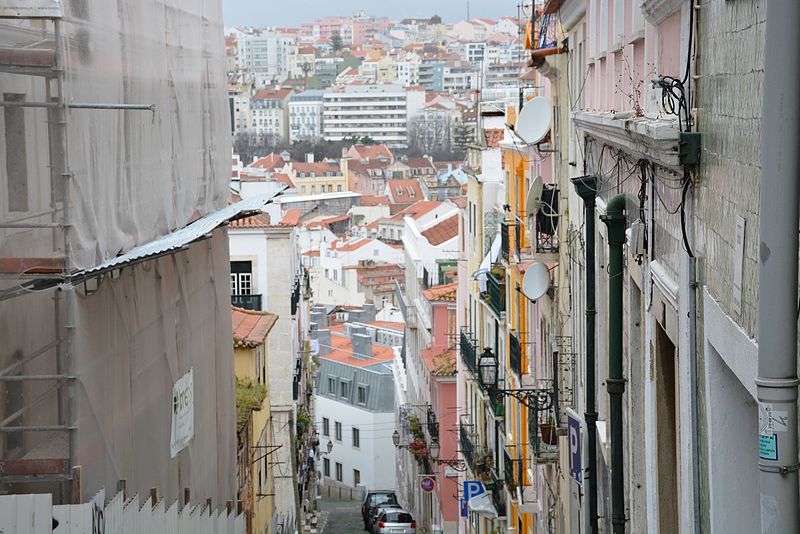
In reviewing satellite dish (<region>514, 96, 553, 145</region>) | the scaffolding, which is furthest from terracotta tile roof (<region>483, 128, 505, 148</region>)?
the scaffolding

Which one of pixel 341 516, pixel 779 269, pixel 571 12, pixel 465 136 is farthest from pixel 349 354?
pixel 779 269

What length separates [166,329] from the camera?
1119 centimetres

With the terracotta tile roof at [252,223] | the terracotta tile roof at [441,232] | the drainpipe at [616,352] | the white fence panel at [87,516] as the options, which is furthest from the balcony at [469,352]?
the drainpipe at [616,352]

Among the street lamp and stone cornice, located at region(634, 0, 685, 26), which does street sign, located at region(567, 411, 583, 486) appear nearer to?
stone cornice, located at region(634, 0, 685, 26)

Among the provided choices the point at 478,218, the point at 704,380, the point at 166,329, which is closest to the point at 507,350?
the point at 478,218

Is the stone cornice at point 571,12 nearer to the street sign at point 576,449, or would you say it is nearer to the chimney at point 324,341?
the street sign at point 576,449

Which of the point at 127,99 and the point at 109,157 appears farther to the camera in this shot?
the point at 127,99

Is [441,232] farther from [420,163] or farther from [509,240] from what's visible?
[420,163]

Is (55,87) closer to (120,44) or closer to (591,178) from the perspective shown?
(120,44)

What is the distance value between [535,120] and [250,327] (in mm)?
10781

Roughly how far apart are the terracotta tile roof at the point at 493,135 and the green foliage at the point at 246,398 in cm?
860

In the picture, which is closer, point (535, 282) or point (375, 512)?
point (535, 282)

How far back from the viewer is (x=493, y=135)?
30500 millimetres

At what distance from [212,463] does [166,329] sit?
313 cm
